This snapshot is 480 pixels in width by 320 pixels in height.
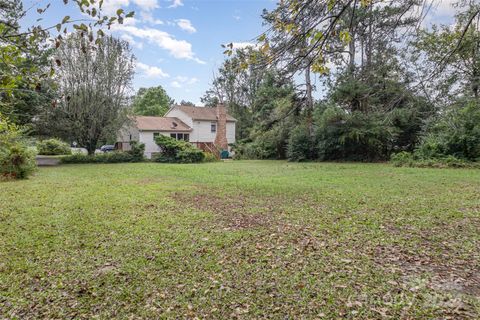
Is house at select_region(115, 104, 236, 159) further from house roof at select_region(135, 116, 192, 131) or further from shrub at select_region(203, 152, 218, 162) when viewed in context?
shrub at select_region(203, 152, 218, 162)

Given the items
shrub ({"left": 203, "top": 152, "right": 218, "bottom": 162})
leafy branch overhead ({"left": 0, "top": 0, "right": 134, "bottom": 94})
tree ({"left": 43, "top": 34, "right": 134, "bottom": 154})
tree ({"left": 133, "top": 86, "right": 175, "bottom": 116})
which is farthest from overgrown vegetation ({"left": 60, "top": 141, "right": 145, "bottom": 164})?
tree ({"left": 133, "top": 86, "right": 175, "bottom": 116})

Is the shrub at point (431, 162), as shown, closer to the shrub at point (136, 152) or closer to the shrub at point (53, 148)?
the shrub at point (136, 152)

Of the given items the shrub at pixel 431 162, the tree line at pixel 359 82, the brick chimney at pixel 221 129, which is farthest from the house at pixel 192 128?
the shrub at pixel 431 162

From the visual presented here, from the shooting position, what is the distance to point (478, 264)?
353cm

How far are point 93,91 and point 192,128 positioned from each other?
9767 mm

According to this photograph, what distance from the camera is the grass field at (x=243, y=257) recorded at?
2.80 meters

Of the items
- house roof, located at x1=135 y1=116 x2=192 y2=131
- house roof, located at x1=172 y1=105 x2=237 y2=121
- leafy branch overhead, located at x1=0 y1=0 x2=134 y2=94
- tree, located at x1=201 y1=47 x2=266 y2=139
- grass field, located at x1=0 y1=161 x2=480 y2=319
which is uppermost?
tree, located at x1=201 y1=47 x2=266 y2=139

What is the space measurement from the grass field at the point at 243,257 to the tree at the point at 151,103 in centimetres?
3769

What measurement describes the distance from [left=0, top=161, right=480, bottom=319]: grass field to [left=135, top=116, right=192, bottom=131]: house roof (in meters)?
18.7

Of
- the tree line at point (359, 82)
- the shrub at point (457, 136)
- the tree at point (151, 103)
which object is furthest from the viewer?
the tree at point (151, 103)

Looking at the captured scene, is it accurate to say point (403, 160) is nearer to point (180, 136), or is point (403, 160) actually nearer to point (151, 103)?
point (180, 136)

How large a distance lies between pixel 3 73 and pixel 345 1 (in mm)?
2949

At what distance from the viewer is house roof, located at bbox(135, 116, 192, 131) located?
2530 centimetres

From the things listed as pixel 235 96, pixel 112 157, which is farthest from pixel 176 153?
pixel 235 96
